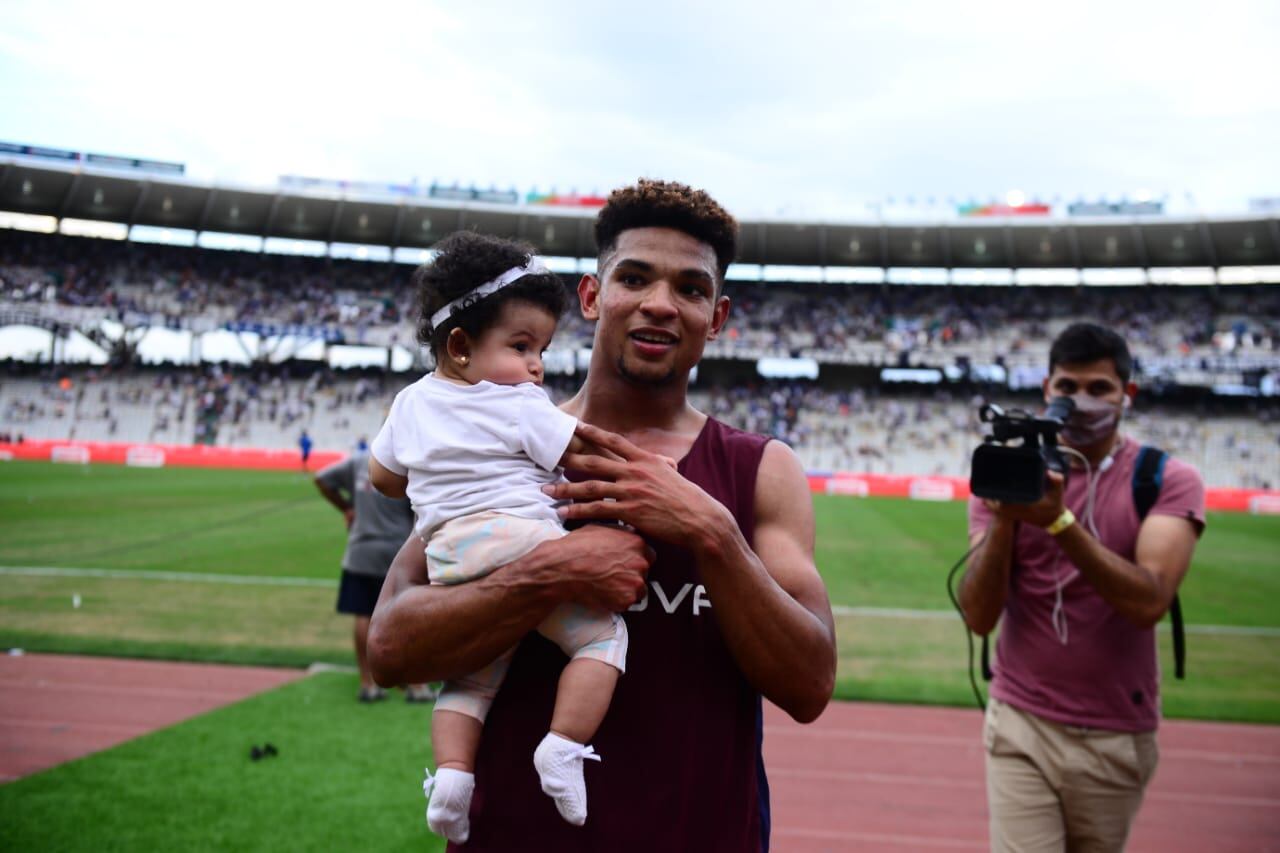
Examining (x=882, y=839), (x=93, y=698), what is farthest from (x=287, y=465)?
(x=882, y=839)

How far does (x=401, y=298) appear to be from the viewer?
53.0m

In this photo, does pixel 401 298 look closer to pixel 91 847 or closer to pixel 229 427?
pixel 229 427

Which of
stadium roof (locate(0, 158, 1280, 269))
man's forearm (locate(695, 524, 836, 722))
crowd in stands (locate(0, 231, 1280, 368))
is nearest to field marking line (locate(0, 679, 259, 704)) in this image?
man's forearm (locate(695, 524, 836, 722))

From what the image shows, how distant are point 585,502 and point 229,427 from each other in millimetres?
46641

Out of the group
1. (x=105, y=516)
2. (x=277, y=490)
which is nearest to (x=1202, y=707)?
(x=105, y=516)

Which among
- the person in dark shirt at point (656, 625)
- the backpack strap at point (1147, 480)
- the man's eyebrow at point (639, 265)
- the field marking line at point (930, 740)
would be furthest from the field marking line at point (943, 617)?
the man's eyebrow at point (639, 265)

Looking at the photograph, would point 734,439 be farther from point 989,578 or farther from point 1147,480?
point 1147,480

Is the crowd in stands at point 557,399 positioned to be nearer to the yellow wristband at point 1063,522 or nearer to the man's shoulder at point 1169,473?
the man's shoulder at point 1169,473

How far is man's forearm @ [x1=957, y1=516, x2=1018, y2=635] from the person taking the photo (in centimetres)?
361

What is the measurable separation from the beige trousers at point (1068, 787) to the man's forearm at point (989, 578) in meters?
0.41

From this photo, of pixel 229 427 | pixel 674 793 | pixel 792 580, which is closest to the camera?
pixel 674 793

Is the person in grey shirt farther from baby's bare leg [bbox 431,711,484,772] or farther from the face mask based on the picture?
baby's bare leg [bbox 431,711,484,772]

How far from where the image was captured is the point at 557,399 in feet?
139

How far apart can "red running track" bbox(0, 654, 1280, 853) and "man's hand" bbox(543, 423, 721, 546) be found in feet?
14.4
